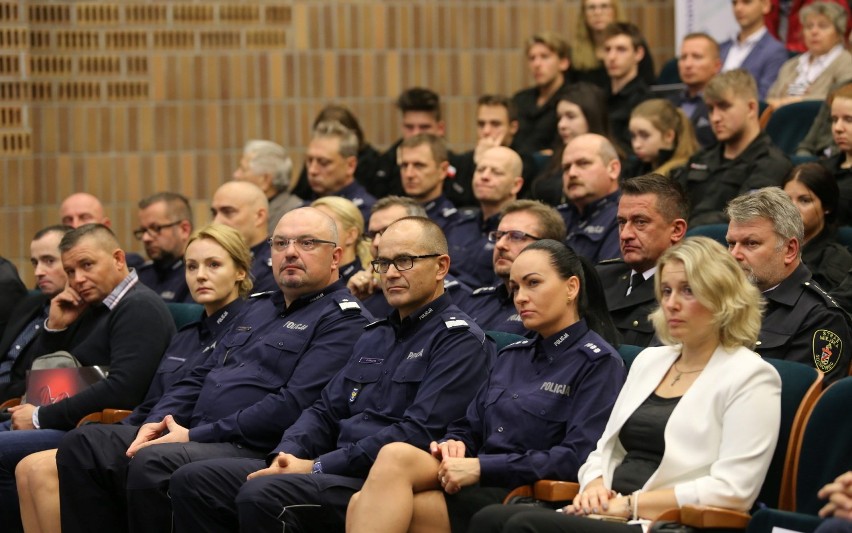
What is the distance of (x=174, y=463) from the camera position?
14.5 feet

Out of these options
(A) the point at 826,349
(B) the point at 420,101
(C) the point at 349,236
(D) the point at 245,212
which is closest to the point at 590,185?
(C) the point at 349,236

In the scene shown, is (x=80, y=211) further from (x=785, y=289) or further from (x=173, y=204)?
(x=785, y=289)

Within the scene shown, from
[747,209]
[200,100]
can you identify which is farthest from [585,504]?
[200,100]

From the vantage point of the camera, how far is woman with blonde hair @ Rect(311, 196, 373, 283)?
5820 millimetres

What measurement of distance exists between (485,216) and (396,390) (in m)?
2.24

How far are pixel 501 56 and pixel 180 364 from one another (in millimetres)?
4125

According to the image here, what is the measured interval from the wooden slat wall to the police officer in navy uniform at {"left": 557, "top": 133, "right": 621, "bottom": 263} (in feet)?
9.18

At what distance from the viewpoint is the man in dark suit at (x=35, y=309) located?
5.88m

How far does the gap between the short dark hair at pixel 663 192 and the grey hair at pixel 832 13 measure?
2758 mm

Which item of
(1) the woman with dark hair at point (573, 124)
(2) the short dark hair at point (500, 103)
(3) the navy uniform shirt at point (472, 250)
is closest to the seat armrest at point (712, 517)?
(3) the navy uniform shirt at point (472, 250)

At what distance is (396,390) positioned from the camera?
420 centimetres

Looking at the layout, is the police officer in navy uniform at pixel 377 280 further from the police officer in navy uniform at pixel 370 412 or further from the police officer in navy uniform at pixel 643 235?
the police officer in navy uniform at pixel 370 412

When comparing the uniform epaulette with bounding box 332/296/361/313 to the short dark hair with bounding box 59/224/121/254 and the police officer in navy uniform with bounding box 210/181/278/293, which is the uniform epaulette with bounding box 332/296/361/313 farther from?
the police officer in navy uniform with bounding box 210/181/278/293

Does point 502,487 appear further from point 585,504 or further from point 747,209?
point 747,209
